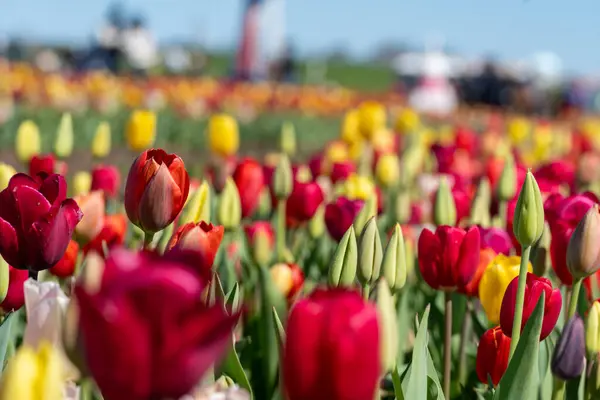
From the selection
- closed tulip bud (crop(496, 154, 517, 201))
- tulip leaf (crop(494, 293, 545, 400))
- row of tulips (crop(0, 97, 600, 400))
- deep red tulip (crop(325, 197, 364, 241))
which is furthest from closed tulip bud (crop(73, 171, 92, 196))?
tulip leaf (crop(494, 293, 545, 400))

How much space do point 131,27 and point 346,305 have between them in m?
20.1

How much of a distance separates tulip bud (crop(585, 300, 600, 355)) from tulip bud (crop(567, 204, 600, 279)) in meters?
0.07

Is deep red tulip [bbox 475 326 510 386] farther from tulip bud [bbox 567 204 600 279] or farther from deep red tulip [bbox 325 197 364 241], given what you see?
deep red tulip [bbox 325 197 364 241]

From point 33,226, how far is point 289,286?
74cm

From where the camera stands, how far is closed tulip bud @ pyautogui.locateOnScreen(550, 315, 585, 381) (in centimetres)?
124

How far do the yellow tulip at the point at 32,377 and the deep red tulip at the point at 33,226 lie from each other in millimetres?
502

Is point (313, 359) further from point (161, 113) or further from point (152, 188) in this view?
point (161, 113)

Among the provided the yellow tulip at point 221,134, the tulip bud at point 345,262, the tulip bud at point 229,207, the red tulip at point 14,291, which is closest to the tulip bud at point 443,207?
the tulip bud at point 229,207

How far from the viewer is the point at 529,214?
138 centimetres

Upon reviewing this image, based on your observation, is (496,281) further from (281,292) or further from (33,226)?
(33,226)

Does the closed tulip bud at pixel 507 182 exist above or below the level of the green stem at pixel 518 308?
above

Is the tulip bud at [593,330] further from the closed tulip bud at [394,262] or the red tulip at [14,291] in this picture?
the red tulip at [14,291]

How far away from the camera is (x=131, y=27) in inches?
789

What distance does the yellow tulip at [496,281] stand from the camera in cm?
156
